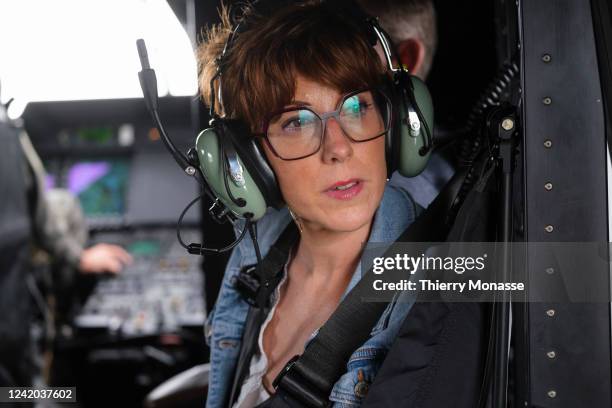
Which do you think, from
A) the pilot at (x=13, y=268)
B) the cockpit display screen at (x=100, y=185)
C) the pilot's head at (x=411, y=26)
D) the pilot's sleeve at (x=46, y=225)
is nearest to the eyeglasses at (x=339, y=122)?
the pilot's head at (x=411, y=26)

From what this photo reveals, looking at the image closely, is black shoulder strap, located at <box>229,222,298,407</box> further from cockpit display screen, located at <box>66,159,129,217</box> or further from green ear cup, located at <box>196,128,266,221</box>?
Result: cockpit display screen, located at <box>66,159,129,217</box>

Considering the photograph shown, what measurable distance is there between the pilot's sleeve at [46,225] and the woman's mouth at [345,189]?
169 centimetres

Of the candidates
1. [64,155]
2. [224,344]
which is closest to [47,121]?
[64,155]

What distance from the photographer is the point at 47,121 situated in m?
4.37

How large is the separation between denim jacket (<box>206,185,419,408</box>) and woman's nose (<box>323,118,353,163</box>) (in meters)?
0.11

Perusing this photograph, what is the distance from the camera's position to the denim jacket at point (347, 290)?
32.6 inches

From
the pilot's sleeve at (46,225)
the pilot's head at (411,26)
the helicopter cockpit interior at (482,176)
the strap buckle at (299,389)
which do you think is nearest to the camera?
the helicopter cockpit interior at (482,176)

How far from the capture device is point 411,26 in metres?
1.23

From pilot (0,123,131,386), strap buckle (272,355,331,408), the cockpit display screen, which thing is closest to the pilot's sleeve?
pilot (0,123,131,386)

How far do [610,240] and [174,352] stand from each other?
2461 millimetres

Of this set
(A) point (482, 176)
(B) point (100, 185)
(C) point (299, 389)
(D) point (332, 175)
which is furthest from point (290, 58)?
(B) point (100, 185)

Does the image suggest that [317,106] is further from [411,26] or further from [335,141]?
[411,26]

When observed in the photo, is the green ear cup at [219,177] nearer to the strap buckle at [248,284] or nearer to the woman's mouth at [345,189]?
the woman's mouth at [345,189]

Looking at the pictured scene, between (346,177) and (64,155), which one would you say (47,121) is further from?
(346,177)
